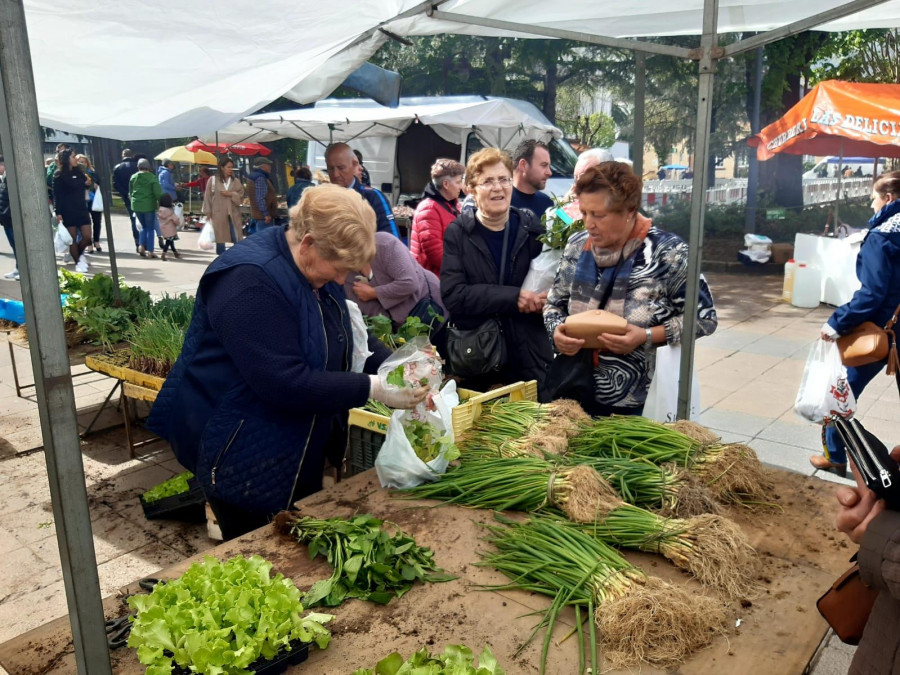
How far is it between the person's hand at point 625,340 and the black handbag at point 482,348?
80cm

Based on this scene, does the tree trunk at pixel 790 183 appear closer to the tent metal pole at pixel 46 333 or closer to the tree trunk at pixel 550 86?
the tree trunk at pixel 550 86

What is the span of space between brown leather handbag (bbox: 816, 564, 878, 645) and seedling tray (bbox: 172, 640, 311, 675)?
128 cm

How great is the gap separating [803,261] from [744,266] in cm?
387

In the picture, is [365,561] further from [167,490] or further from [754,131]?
[754,131]

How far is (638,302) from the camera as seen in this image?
325 centimetres

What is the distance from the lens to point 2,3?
1.30 meters

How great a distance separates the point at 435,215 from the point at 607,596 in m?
3.68

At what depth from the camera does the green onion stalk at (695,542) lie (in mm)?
2047

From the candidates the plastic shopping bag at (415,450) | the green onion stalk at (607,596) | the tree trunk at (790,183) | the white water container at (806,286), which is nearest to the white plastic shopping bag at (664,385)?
the plastic shopping bag at (415,450)

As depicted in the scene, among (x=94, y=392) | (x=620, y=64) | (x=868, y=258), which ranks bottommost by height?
(x=94, y=392)

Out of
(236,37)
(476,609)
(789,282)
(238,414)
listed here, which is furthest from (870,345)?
(789,282)

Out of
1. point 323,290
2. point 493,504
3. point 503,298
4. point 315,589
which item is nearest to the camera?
point 315,589

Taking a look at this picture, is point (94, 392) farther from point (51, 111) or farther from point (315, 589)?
point (315, 589)

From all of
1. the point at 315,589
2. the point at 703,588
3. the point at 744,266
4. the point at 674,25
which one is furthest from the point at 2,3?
the point at 744,266
